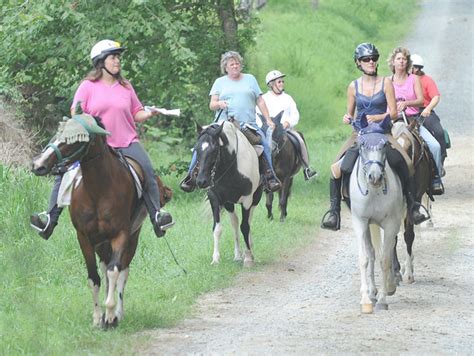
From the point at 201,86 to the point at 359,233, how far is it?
35.3 ft

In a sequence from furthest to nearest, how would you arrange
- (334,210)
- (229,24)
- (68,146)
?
1. (229,24)
2. (334,210)
3. (68,146)

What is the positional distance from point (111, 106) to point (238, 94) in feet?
14.5

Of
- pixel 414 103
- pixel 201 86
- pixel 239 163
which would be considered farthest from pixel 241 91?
pixel 201 86

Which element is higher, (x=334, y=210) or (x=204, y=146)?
(x=204, y=146)

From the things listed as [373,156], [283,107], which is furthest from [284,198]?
[373,156]

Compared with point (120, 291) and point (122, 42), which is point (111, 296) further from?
point (122, 42)

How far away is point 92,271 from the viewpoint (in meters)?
10.5

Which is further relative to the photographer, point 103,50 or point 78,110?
point 103,50

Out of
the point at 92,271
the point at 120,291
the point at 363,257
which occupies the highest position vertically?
the point at 92,271

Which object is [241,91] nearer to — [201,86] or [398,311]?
[398,311]

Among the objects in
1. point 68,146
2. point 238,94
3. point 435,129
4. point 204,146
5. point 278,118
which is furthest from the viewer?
point 278,118

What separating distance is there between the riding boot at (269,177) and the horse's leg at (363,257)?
3.40m

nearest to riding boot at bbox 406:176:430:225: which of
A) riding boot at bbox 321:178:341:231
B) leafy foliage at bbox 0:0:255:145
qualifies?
riding boot at bbox 321:178:341:231

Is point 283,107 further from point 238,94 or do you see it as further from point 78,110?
point 78,110
